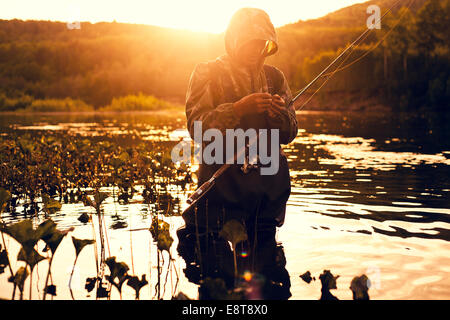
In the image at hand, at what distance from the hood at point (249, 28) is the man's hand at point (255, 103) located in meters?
0.60

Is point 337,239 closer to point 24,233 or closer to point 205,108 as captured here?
point 205,108

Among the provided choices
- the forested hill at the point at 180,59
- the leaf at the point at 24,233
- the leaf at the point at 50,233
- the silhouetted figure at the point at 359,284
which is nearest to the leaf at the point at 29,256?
the leaf at the point at 24,233

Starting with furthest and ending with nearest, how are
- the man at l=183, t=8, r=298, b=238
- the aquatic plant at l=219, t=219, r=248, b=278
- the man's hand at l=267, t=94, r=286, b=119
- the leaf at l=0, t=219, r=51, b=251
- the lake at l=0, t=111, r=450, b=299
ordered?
A: the man at l=183, t=8, r=298, b=238 → the man's hand at l=267, t=94, r=286, b=119 → the lake at l=0, t=111, r=450, b=299 → the aquatic plant at l=219, t=219, r=248, b=278 → the leaf at l=0, t=219, r=51, b=251

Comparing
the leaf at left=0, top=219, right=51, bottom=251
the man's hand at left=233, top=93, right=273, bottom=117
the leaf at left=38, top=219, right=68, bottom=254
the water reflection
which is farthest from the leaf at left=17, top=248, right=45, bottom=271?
the man's hand at left=233, top=93, right=273, bottom=117

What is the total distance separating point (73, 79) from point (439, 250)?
10830cm

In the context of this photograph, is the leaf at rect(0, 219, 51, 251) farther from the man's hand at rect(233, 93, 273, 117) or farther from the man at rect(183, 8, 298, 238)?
the man's hand at rect(233, 93, 273, 117)

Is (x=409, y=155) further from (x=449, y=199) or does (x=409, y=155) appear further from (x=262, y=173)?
(x=262, y=173)

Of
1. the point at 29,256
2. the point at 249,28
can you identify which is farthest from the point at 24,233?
the point at 249,28

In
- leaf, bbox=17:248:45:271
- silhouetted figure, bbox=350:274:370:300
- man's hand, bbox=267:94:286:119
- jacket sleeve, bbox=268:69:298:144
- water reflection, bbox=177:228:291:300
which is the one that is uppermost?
man's hand, bbox=267:94:286:119

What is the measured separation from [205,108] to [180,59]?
4952 inches

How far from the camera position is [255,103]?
14.7ft

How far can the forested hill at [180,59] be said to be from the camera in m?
61.9

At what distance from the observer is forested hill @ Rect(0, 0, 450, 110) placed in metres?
61.9
